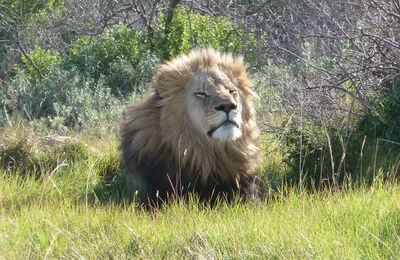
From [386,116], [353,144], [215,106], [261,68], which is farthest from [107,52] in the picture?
[215,106]

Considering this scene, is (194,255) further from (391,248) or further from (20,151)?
(20,151)

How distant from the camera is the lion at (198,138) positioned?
5.46 metres

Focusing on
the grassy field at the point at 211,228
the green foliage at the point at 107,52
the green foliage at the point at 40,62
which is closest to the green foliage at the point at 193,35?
the green foliage at the point at 107,52

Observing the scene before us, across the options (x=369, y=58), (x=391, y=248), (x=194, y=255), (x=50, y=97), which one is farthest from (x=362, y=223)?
(x=50, y=97)

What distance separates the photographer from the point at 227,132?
5246mm

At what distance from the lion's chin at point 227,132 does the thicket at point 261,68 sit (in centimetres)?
42

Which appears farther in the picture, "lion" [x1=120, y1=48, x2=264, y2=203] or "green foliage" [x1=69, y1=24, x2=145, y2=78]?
"green foliage" [x1=69, y1=24, x2=145, y2=78]

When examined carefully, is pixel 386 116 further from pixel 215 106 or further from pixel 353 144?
pixel 215 106

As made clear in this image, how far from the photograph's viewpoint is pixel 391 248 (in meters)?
3.78

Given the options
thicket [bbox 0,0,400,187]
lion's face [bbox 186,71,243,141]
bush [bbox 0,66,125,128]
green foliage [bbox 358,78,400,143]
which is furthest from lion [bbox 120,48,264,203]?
bush [bbox 0,66,125,128]

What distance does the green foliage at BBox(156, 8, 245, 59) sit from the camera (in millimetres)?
9648

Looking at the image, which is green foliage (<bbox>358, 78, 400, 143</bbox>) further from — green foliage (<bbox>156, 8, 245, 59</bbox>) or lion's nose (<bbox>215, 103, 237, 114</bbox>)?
green foliage (<bbox>156, 8, 245, 59</bbox>)

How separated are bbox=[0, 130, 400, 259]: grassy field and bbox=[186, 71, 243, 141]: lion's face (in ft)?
1.53

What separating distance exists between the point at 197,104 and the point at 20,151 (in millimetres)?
1899
